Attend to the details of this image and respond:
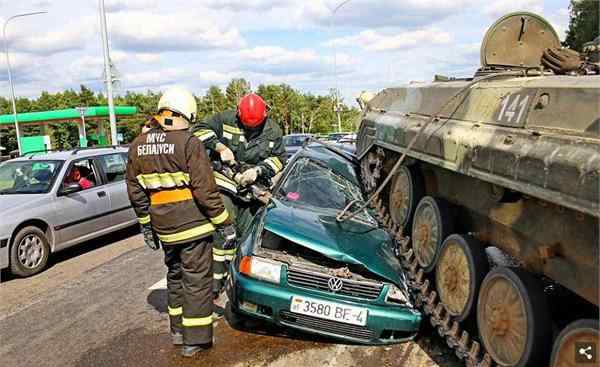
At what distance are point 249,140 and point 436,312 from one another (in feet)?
8.53

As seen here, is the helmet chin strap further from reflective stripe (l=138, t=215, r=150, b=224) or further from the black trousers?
the black trousers

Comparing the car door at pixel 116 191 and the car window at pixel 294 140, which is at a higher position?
the car door at pixel 116 191

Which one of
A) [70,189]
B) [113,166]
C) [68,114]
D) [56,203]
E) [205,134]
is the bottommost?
[68,114]

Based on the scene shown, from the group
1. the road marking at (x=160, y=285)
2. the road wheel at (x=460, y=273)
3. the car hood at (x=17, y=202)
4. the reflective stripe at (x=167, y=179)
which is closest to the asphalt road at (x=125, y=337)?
the road marking at (x=160, y=285)

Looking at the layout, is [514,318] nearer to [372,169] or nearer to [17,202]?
[372,169]

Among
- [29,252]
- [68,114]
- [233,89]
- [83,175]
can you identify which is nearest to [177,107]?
[29,252]

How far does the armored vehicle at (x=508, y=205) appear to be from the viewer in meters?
2.92

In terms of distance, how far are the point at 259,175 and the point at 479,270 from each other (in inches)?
93.8

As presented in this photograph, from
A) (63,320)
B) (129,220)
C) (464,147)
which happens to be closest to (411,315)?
(464,147)

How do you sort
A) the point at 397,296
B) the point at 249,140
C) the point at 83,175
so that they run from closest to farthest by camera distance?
the point at 397,296
the point at 249,140
the point at 83,175

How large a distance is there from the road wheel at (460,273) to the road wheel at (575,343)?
0.94 m

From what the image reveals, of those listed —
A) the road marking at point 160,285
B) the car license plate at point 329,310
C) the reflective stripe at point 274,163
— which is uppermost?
the reflective stripe at point 274,163

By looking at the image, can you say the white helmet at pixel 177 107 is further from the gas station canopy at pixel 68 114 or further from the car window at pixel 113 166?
the gas station canopy at pixel 68 114

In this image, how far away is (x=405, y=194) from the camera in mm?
5699
